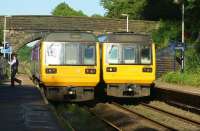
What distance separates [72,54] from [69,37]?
65 centimetres

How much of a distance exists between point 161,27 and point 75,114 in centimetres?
4277

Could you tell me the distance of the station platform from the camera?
44.2 ft

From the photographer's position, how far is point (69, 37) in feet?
76.8

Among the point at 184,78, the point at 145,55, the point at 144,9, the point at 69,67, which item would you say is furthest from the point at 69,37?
the point at 144,9

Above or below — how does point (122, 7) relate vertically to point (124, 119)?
above

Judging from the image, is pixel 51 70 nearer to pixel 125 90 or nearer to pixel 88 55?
pixel 88 55

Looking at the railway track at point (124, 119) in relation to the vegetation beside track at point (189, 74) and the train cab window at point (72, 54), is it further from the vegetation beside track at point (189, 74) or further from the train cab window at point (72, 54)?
the vegetation beside track at point (189, 74)

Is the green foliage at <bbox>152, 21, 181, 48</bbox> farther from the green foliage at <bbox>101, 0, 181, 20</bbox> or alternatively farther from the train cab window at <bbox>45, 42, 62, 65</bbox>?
the train cab window at <bbox>45, 42, 62, 65</bbox>

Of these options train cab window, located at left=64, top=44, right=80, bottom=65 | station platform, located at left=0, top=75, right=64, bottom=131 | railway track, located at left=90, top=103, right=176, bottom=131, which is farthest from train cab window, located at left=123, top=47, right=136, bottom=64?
station platform, located at left=0, top=75, right=64, bottom=131

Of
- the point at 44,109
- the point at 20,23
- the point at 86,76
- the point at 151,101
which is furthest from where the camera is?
the point at 20,23

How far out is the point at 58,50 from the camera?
2312 cm

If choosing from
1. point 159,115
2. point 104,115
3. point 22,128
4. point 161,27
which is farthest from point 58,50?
point 161,27

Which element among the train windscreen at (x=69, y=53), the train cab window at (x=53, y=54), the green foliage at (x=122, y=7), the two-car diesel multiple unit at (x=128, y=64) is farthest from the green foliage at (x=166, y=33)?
the train cab window at (x=53, y=54)

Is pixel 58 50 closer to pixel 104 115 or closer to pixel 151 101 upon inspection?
pixel 104 115
